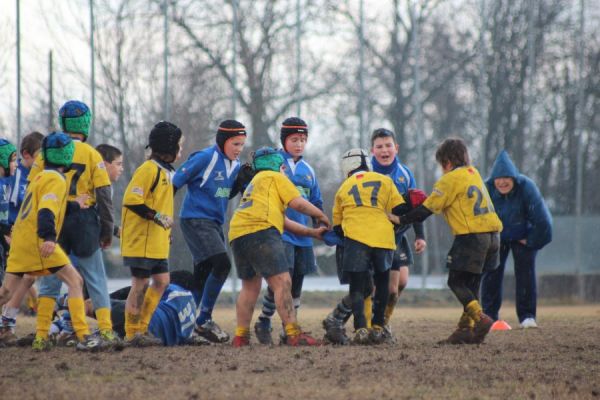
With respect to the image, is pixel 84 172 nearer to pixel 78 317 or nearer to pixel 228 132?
pixel 78 317

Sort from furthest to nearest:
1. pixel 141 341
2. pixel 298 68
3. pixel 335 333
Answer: pixel 298 68
pixel 335 333
pixel 141 341

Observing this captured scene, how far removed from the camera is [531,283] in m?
11.2

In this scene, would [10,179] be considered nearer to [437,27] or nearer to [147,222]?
[147,222]

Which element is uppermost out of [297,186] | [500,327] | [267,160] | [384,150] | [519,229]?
[384,150]

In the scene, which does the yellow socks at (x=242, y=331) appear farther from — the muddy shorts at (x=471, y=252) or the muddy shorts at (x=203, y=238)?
the muddy shorts at (x=471, y=252)

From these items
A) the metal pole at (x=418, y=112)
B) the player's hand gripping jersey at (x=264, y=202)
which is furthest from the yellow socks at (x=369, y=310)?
the metal pole at (x=418, y=112)

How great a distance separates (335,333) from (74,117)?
2.59m

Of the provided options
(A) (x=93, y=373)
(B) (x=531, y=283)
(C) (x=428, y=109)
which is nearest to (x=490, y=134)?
(C) (x=428, y=109)

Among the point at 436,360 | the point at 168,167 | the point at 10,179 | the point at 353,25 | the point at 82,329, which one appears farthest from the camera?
the point at 353,25

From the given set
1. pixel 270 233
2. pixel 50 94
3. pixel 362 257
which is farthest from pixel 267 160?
pixel 50 94

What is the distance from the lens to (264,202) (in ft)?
27.3

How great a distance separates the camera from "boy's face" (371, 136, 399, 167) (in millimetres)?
9266

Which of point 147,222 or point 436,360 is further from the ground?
point 147,222

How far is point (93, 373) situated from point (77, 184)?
2.13m
